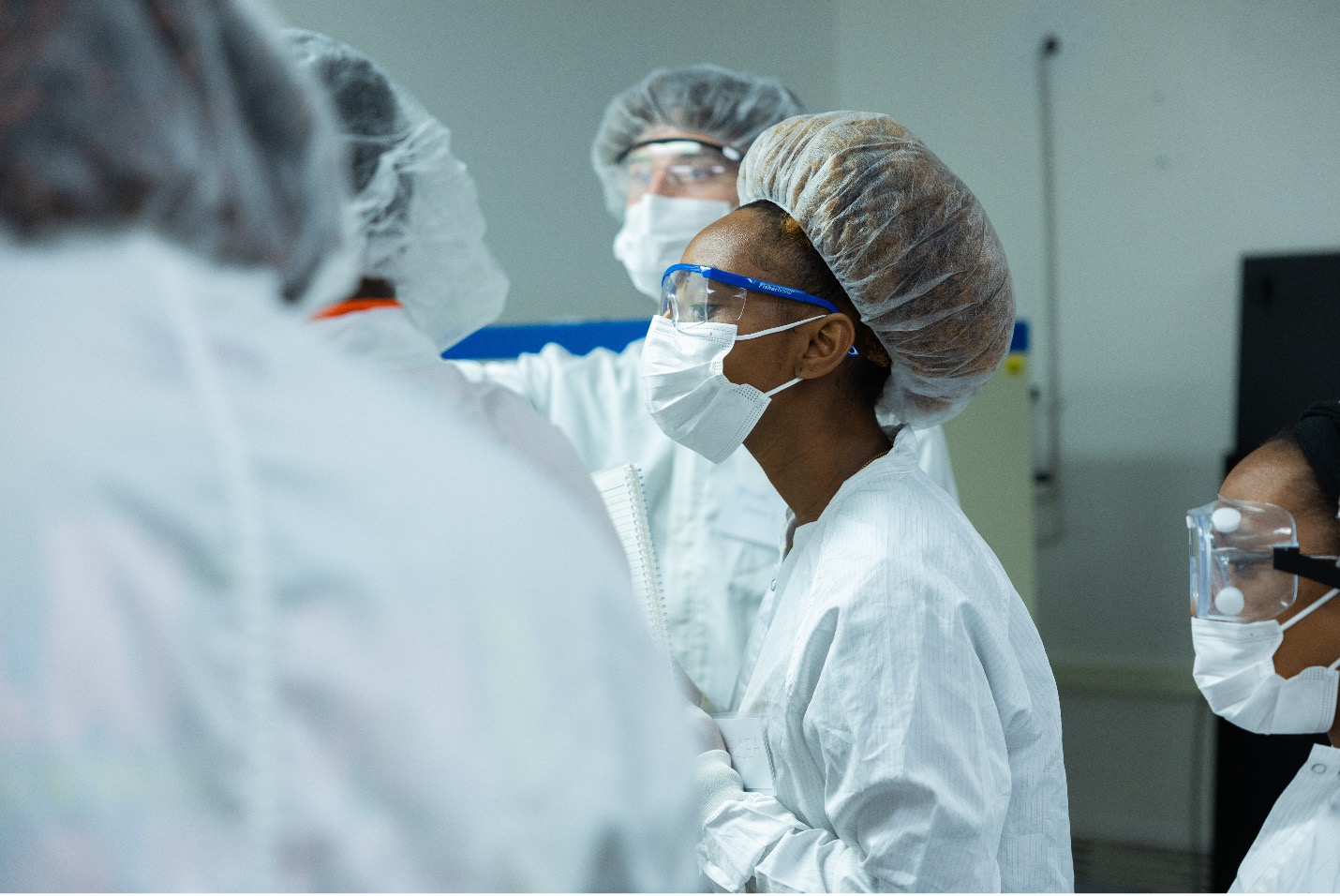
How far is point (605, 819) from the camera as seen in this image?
41 cm

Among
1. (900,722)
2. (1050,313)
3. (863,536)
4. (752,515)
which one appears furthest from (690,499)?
(1050,313)

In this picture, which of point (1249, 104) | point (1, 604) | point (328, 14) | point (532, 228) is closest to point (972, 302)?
point (1, 604)

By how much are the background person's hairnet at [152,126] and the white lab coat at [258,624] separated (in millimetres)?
16

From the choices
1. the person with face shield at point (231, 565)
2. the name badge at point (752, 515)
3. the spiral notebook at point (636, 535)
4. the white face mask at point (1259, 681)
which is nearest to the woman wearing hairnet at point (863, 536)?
the spiral notebook at point (636, 535)

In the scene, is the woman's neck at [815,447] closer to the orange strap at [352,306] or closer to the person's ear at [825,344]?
the person's ear at [825,344]

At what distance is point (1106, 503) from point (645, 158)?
207 centimetres

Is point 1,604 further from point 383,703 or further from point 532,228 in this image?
point 532,228

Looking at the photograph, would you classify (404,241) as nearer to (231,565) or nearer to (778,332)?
(778,332)

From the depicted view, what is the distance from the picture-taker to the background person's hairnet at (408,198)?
1228 millimetres

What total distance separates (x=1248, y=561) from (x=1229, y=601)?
0.17 feet

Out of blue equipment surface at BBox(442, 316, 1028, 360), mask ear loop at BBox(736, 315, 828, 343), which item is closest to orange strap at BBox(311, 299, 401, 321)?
mask ear loop at BBox(736, 315, 828, 343)

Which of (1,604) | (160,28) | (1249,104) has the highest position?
(160,28)

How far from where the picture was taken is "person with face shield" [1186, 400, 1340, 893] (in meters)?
1.13

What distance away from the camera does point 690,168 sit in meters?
1.96
